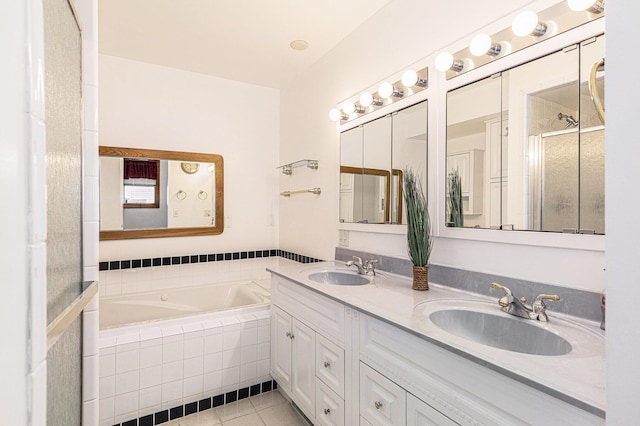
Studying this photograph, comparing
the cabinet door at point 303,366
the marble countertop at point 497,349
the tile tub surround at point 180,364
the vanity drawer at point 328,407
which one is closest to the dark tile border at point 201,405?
the tile tub surround at point 180,364

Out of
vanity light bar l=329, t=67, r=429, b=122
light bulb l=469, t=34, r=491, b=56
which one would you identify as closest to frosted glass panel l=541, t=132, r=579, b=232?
light bulb l=469, t=34, r=491, b=56

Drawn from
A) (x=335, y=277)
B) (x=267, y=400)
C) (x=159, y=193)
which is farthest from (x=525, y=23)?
(x=159, y=193)

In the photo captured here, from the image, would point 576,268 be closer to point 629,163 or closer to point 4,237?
point 629,163

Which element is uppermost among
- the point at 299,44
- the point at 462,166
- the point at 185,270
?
the point at 299,44

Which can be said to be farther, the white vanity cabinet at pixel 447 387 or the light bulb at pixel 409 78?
the light bulb at pixel 409 78

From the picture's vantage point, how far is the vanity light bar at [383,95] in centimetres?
186

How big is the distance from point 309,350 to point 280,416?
61cm

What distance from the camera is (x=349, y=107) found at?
2359 millimetres

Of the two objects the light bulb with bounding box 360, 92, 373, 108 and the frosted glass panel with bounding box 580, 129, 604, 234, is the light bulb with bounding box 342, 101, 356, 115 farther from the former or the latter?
the frosted glass panel with bounding box 580, 129, 604, 234

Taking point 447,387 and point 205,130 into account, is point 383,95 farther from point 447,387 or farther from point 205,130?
point 205,130

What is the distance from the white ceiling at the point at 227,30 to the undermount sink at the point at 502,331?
1.87m

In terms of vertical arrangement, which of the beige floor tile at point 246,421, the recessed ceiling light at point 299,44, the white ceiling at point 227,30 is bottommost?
the beige floor tile at point 246,421

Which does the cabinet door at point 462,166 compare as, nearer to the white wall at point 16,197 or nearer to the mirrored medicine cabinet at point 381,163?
the mirrored medicine cabinet at point 381,163

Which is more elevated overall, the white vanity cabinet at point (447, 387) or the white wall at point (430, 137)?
the white wall at point (430, 137)
